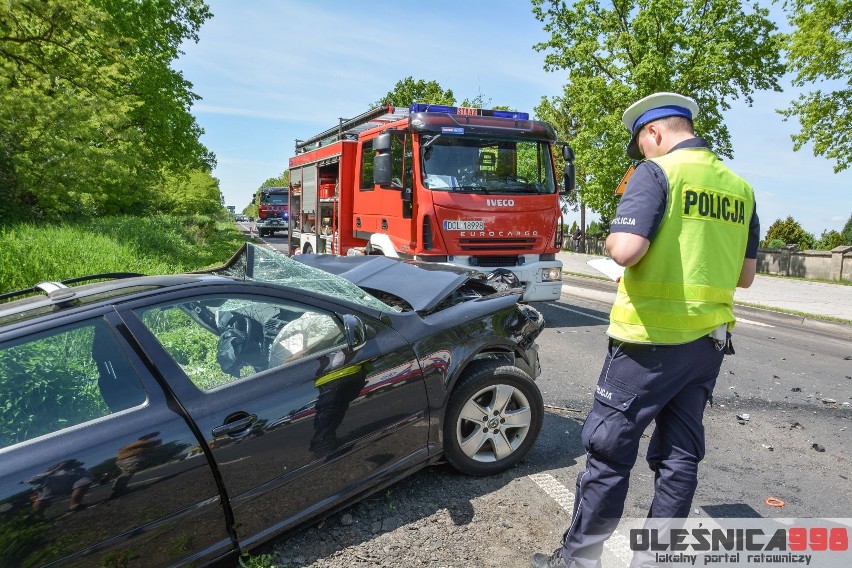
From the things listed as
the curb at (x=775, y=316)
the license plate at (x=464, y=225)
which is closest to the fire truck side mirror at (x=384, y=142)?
the license plate at (x=464, y=225)

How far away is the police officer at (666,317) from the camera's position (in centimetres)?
225

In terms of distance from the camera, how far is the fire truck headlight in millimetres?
7984

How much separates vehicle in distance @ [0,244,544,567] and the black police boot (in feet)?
2.62

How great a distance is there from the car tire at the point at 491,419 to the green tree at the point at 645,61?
18551 millimetres

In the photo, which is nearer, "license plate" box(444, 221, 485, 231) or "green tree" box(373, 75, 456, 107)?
"license plate" box(444, 221, 485, 231)

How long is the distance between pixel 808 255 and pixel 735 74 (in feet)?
22.4

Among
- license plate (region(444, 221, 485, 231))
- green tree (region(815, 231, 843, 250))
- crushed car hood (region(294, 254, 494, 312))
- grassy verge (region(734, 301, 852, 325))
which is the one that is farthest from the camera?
green tree (region(815, 231, 843, 250))

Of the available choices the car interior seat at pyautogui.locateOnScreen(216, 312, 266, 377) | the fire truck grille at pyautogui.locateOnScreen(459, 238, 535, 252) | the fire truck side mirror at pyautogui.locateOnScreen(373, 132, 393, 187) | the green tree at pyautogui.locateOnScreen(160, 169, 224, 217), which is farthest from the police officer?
the green tree at pyautogui.locateOnScreen(160, 169, 224, 217)

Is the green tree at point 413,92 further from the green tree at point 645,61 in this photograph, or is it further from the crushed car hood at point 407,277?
the crushed car hood at point 407,277

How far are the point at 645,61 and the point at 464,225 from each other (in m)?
15.0

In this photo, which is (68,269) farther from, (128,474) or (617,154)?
(617,154)

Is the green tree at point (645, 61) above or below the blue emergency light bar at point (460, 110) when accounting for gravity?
above

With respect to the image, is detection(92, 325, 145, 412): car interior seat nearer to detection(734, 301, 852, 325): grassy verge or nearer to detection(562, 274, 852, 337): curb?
detection(562, 274, 852, 337): curb

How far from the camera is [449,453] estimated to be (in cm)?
328
